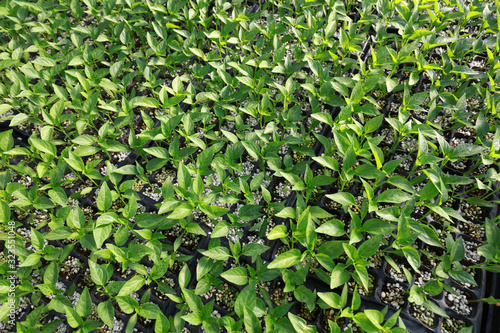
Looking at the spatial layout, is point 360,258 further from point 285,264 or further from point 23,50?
point 23,50

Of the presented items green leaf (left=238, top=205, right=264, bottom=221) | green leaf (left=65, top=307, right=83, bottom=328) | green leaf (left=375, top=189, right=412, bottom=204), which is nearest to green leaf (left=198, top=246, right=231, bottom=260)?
green leaf (left=238, top=205, right=264, bottom=221)

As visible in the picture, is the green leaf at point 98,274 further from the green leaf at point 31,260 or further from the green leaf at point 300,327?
the green leaf at point 300,327

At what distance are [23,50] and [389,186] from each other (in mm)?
2295

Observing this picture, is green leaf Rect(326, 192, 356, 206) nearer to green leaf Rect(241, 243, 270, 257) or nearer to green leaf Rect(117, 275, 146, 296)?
green leaf Rect(241, 243, 270, 257)

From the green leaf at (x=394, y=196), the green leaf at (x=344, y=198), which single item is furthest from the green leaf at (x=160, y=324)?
the green leaf at (x=394, y=196)

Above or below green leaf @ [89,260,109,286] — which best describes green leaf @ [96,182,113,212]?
above

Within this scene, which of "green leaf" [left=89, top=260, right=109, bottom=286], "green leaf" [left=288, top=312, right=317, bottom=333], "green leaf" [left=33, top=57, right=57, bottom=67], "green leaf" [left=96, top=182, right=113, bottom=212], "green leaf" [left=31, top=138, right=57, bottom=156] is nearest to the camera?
"green leaf" [left=288, top=312, right=317, bottom=333]

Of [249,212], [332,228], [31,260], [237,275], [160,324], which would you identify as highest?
[332,228]

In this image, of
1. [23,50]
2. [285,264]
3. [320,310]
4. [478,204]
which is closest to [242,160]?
[285,264]

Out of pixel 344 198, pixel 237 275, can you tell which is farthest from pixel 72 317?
pixel 344 198

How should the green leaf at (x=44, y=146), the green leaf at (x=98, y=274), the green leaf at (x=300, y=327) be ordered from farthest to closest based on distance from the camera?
Answer: the green leaf at (x=44, y=146), the green leaf at (x=98, y=274), the green leaf at (x=300, y=327)

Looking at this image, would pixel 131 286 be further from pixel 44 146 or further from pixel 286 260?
pixel 44 146

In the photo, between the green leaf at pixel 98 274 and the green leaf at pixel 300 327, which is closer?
the green leaf at pixel 300 327

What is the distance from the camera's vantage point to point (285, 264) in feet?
3.88
